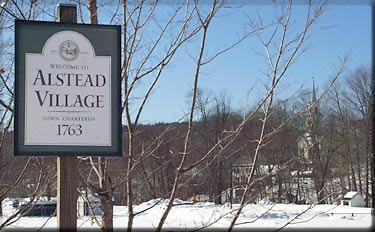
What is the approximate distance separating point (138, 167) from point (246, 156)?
4.54ft

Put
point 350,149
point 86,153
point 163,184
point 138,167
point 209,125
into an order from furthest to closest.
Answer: point 350,149 < point 209,125 < point 163,184 < point 138,167 < point 86,153

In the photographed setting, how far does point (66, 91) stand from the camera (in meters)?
2.38

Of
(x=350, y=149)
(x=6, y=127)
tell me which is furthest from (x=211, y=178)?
(x=350, y=149)

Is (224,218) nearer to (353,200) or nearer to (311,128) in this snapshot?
(311,128)

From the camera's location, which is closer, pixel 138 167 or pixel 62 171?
pixel 62 171

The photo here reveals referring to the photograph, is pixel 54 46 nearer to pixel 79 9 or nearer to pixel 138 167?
pixel 79 9

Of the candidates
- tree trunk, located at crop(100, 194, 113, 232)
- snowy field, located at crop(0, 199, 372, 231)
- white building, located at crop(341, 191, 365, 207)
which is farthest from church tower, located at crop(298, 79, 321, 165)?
white building, located at crop(341, 191, 365, 207)

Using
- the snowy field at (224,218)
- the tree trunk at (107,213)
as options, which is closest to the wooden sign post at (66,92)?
the tree trunk at (107,213)

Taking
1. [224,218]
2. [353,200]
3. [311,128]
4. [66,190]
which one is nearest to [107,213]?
[66,190]

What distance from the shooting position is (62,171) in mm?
2496

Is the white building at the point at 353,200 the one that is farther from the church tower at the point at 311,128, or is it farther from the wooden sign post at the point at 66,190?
the wooden sign post at the point at 66,190

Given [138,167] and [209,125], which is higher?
[209,125]

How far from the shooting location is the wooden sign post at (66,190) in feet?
8.20

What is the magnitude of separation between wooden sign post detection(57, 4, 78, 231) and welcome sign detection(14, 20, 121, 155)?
122mm
